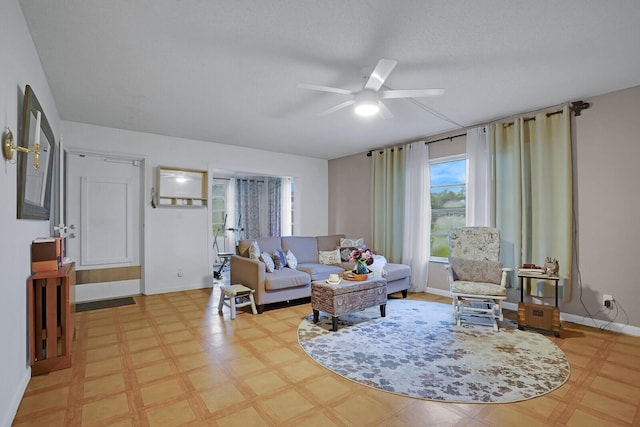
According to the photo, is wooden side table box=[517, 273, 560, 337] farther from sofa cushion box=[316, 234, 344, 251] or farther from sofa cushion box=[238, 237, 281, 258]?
sofa cushion box=[238, 237, 281, 258]

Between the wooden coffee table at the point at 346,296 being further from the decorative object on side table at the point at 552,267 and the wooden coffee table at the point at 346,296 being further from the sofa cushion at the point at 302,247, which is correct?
the decorative object on side table at the point at 552,267

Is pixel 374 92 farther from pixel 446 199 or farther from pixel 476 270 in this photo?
pixel 446 199

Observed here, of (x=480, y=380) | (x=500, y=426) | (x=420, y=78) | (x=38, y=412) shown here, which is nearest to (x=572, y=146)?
(x=420, y=78)

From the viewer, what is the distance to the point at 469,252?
400 cm

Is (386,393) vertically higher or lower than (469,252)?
lower

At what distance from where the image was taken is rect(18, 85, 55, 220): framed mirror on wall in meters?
1.99

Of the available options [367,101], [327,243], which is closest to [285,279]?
[327,243]

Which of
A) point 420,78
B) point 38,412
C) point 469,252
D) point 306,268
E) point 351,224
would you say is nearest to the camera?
point 38,412

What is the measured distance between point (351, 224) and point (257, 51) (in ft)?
14.7

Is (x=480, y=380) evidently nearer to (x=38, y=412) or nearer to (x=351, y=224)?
(x=38, y=412)

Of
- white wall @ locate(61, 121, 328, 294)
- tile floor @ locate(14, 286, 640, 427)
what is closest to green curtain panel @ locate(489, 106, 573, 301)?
tile floor @ locate(14, 286, 640, 427)

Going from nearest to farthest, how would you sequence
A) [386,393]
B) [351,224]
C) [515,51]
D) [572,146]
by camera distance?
[386,393] < [515,51] < [572,146] < [351,224]

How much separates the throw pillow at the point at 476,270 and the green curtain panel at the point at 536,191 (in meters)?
0.41

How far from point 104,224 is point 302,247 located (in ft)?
10.0
